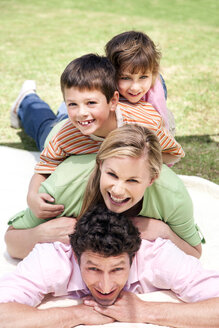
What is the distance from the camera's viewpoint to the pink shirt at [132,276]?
219cm

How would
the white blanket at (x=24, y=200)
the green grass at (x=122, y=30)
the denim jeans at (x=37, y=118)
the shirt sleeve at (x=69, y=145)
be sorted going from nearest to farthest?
1. the shirt sleeve at (x=69, y=145)
2. the white blanket at (x=24, y=200)
3. the denim jeans at (x=37, y=118)
4. the green grass at (x=122, y=30)

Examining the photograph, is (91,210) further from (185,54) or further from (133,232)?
(185,54)

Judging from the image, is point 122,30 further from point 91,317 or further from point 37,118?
point 91,317

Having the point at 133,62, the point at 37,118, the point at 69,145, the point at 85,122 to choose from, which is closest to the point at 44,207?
the point at 69,145

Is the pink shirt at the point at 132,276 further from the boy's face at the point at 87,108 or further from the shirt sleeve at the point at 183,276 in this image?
the boy's face at the point at 87,108

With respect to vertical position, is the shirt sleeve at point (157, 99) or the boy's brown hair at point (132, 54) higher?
the boy's brown hair at point (132, 54)

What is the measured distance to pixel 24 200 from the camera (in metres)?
3.42

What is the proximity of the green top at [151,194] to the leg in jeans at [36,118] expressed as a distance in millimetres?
1490

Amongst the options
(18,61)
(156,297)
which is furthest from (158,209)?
(18,61)

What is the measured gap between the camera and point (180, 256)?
2.31 meters

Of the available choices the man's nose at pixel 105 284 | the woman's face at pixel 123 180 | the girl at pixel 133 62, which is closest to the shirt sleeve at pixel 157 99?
the girl at pixel 133 62

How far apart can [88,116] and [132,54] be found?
0.62 m

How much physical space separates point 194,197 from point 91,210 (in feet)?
4.83

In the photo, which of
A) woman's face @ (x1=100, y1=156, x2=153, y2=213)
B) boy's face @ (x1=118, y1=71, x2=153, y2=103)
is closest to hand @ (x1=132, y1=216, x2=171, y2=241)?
woman's face @ (x1=100, y1=156, x2=153, y2=213)
